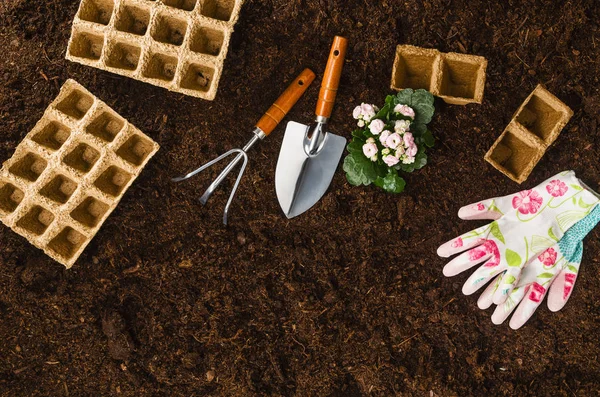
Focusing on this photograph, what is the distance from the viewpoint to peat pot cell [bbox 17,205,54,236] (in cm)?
156

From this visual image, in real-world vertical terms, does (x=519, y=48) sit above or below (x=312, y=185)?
above

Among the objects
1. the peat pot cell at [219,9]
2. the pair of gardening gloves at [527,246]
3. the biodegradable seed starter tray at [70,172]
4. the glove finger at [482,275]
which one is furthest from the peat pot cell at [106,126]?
the glove finger at [482,275]

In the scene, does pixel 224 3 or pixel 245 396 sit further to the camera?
pixel 245 396

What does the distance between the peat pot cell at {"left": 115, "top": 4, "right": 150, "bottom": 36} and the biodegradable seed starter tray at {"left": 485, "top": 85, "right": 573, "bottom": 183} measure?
3.86 feet

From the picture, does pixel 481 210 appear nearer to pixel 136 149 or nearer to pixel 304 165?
pixel 304 165

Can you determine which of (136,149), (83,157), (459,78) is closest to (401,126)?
(459,78)

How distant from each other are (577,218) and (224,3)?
1.33 meters

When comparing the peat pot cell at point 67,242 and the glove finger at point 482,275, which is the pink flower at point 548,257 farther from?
the peat pot cell at point 67,242

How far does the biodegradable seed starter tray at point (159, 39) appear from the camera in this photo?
1.53 m

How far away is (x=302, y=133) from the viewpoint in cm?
169

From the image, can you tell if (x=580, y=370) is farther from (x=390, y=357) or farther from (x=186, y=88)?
(x=186, y=88)

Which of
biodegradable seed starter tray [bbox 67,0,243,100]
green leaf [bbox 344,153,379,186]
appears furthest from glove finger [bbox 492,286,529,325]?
biodegradable seed starter tray [bbox 67,0,243,100]

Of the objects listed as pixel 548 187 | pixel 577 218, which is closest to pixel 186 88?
pixel 548 187

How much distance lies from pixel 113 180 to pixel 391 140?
910 millimetres
